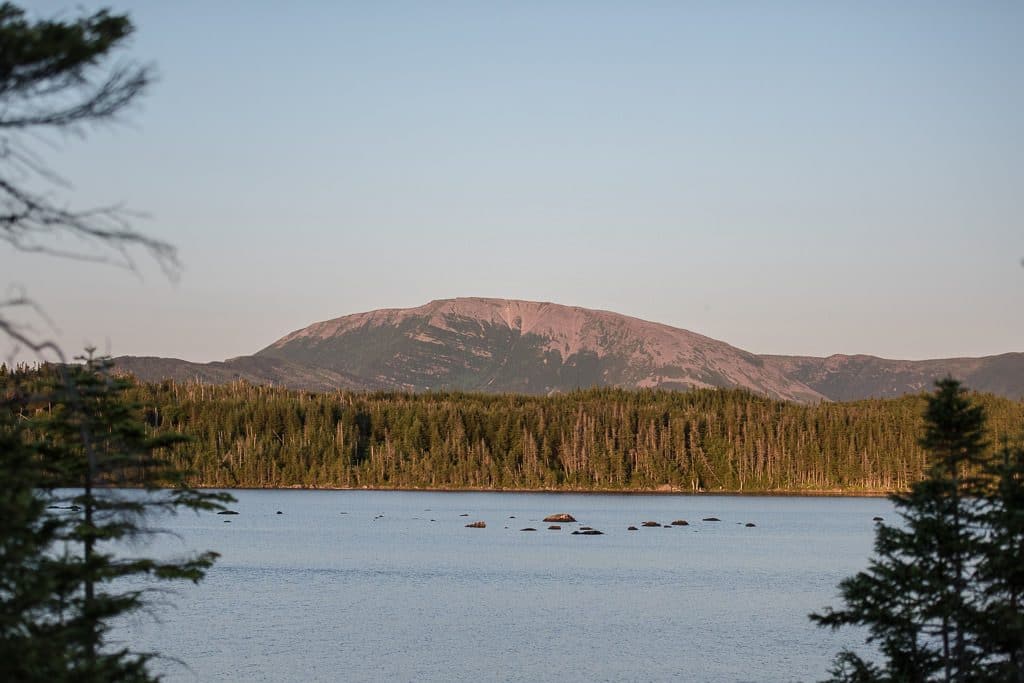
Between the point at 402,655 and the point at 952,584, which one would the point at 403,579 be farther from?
the point at 952,584

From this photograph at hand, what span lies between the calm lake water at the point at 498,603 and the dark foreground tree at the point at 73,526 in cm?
363

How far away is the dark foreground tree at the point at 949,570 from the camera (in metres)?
29.1

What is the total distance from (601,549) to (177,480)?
85.3 m

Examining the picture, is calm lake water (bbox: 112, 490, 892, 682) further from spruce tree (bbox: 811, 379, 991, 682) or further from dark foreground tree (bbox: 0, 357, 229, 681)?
spruce tree (bbox: 811, 379, 991, 682)

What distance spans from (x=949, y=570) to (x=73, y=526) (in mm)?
19728

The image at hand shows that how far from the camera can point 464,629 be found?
6125 cm

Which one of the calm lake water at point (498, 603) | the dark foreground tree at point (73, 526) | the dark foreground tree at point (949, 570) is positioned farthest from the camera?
the calm lake water at point (498, 603)

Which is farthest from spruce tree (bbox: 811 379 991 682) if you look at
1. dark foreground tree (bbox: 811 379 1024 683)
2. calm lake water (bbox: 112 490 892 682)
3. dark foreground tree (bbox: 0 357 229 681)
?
calm lake water (bbox: 112 490 892 682)

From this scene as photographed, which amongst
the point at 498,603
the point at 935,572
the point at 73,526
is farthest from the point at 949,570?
the point at 498,603

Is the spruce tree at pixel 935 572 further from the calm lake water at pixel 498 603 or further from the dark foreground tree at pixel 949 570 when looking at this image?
the calm lake water at pixel 498 603

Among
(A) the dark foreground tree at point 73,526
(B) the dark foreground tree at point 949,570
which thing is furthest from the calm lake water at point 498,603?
(B) the dark foreground tree at point 949,570

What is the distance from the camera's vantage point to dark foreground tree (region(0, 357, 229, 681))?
16.8m

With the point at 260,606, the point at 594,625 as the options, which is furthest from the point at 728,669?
the point at 260,606

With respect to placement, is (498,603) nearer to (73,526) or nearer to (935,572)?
(935,572)
